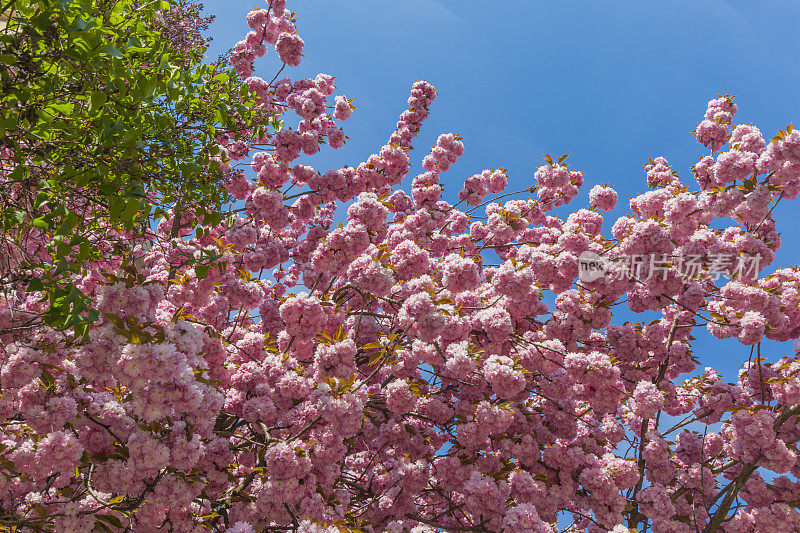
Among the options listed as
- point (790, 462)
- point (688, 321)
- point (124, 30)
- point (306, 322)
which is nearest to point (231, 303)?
point (306, 322)

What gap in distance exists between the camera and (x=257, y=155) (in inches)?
342

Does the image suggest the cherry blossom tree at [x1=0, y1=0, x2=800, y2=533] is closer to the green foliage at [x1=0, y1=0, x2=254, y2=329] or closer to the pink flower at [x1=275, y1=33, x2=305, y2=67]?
the green foliage at [x1=0, y1=0, x2=254, y2=329]

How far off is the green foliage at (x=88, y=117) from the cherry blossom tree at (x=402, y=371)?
415 mm

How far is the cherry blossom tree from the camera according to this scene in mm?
4113

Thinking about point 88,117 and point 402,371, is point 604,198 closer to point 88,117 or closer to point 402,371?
point 402,371

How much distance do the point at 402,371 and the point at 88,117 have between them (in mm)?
4124

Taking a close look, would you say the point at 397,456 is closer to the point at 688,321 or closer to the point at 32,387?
the point at 32,387

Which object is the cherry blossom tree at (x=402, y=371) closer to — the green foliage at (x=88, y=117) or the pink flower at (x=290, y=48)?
the green foliage at (x=88, y=117)

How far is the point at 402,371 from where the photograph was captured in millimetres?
5988

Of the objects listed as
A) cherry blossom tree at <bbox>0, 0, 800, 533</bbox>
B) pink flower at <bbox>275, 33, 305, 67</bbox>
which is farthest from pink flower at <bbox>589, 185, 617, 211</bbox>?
pink flower at <bbox>275, 33, 305, 67</bbox>

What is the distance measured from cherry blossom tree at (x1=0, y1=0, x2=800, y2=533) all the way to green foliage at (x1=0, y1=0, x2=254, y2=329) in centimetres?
42

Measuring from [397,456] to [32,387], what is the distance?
4.11m

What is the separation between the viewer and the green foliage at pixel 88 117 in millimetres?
3514

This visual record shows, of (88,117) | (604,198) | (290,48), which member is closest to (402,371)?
(88,117)
